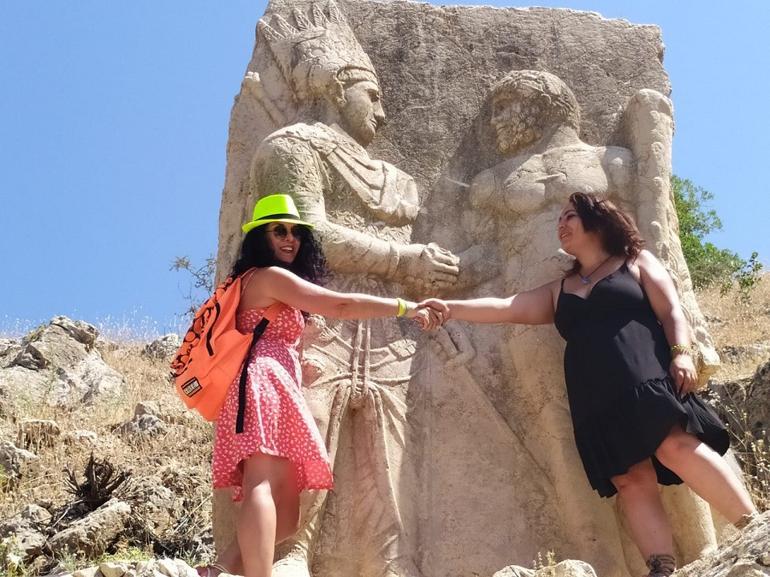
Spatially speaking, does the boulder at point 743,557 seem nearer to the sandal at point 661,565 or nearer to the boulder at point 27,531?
the sandal at point 661,565

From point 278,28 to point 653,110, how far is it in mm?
2002

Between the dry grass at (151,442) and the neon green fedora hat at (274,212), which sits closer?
the neon green fedora hat at (274,212)

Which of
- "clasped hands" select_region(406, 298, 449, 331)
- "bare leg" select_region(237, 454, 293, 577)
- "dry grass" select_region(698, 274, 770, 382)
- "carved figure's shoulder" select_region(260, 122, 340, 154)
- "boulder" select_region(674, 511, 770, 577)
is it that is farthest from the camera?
"dry grass" select_region(698, 274, 770, 382)

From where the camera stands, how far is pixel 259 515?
448 cm

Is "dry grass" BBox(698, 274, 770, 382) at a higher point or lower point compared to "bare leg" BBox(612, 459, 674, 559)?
higher

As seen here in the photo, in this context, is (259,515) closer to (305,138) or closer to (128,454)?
(305,138)

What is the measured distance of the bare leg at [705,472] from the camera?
4766 mm

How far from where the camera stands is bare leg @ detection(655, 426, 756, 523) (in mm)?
4766

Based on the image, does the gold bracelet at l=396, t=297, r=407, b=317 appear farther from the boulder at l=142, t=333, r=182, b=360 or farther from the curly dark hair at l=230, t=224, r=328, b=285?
the boulder at l=142, t=333, r=182, b=360

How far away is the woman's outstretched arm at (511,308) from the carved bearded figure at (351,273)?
50 centimetres

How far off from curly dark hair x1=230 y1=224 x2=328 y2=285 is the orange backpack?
0.09 m

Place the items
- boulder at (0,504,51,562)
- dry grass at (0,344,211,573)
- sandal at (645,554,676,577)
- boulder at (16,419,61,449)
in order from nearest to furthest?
sandal at (645,554,676,577), boulder at (0,504,51,562), dry grass at (0,344,211,573), boulder at (16,419,61,449)

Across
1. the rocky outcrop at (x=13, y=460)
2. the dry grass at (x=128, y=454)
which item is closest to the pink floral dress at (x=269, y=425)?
the dry grass at (x=128, y=454)

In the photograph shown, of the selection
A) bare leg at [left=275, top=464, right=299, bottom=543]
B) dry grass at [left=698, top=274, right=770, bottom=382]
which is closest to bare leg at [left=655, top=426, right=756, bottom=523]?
bare leg at [left=275, top=464, right=299, bottom=543]
